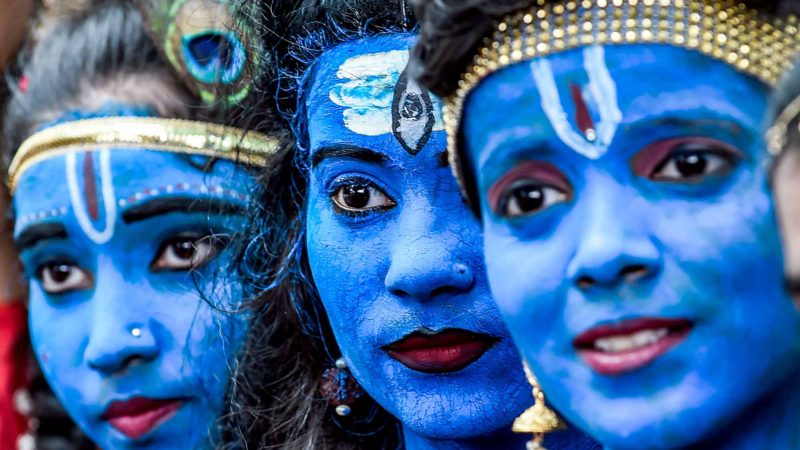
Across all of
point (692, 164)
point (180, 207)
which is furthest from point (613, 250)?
point (180, 207)

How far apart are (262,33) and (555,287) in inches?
45.6

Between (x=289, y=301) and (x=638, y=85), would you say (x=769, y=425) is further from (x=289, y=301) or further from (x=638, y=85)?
(x=289, y=301)

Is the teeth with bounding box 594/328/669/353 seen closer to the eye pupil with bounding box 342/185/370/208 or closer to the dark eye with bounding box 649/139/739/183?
the dark eye with bounding box 649/139/739/183

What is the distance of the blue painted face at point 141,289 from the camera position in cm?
263

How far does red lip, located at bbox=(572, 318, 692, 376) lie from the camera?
54.0 inches

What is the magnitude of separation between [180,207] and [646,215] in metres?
1.52

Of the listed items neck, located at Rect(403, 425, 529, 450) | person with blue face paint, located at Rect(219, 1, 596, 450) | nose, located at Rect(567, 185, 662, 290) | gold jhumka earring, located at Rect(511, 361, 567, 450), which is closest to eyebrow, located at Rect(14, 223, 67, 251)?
person with blue face paint, located at Rect(219, 1, 596, 450)

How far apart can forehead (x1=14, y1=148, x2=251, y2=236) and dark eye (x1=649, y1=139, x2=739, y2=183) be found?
1411 millimetres

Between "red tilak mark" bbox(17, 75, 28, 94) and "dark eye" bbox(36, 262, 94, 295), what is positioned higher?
"red tilak mark" bbox(17, 75, 28, 94)

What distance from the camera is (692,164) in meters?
1.38

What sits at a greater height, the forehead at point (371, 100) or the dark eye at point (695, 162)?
the dark eye at point (695, 162)

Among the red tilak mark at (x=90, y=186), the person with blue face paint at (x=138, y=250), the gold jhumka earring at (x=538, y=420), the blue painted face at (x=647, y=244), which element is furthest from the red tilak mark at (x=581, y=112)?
the red tilak mark at (x=90, y=186)

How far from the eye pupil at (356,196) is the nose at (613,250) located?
2.39 feet

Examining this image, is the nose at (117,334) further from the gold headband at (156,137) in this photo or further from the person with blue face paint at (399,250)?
the person with blue face paint at (399,250)
